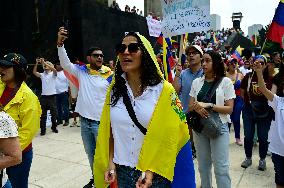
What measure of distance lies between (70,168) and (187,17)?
3266mm

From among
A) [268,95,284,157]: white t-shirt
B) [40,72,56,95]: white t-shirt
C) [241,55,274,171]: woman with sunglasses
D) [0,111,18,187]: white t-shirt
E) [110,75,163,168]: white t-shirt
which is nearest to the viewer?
[0,111,18,187]: white t-shirt

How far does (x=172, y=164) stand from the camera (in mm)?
2318

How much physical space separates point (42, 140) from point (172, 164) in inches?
250

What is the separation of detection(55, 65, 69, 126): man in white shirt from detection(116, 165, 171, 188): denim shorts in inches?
303

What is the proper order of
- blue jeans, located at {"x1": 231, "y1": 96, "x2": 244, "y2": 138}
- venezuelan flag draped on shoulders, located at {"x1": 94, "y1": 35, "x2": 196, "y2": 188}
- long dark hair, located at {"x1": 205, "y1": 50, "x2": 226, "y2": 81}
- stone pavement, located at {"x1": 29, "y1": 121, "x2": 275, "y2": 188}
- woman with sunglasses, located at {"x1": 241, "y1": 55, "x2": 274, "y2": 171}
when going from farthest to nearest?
blue jeans, located at {"x1": 231, "y1": 96, "x2": 244, "y2": 138}
woman with sunglasses, located at {"x1": 241, "y1": 55, "x2": 274, "y2": 171}
stone pavement, located at {"x1": 29, "y1": 121, "x2": 275, "y2": 188}
long dark hair, located at {"x1": 205, "y1": 50, "x2": 226, "y2": 81}
venezuelan flag draped on shoulders, located at {"x1": 94, "y1": 35, "x2": 196, "y2": 188}

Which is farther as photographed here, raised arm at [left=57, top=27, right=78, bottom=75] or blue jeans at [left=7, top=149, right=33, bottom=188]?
raised arm at [left=57, top=27, right=78, bottom=75]

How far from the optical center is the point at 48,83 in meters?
9.14

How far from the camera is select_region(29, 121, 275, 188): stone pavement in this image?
203 inches

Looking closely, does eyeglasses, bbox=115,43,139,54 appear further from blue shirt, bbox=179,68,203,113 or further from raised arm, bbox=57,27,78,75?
blue shirt, bbox=179,68,203,113

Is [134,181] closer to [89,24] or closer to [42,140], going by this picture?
[42,140]

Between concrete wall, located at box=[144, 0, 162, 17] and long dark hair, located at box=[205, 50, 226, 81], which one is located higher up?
concrete wall, located at box=[144, 0, 162, 17]

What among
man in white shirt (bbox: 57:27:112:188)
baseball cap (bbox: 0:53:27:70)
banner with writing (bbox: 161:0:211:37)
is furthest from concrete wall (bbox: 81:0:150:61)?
baseball cap (bbox: 0:53:27:70)

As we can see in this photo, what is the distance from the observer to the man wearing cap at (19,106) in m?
3.20

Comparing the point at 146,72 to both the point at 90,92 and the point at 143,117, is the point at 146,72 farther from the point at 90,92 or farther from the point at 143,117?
the point at 90,92
